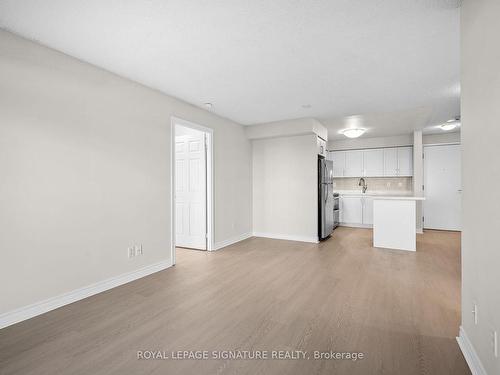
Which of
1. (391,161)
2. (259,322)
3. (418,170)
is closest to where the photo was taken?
(259,322)

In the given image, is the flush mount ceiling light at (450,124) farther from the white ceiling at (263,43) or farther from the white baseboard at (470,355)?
the white baseboard at (470,355)

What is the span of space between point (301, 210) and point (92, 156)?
400cm

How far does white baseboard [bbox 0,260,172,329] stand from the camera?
7.30ft

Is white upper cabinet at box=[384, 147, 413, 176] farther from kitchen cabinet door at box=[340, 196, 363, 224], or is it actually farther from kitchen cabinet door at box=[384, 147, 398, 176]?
kitchen cabinet door at box=[340, 196, 363, 224]

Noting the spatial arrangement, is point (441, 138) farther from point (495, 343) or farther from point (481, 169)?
point (495, 343)

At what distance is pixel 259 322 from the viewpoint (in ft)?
7.41

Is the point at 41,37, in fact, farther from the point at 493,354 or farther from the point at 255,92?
the point at 493,354

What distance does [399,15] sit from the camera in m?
2.02

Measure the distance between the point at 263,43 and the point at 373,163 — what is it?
5936 mm

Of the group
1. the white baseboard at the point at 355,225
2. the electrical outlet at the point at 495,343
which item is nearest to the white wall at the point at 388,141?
the white baseboard at the point at 355,225

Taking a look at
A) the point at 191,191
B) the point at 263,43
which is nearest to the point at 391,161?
the point at 191,191

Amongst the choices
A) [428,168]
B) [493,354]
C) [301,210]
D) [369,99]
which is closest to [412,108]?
[369,99]

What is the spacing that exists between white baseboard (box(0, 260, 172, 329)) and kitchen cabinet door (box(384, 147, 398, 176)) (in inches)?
250

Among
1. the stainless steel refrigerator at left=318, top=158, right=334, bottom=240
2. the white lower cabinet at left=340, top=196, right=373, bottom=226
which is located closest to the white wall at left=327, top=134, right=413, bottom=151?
the white lower cabinet at left=340, top=196, right=373, bottom=226
